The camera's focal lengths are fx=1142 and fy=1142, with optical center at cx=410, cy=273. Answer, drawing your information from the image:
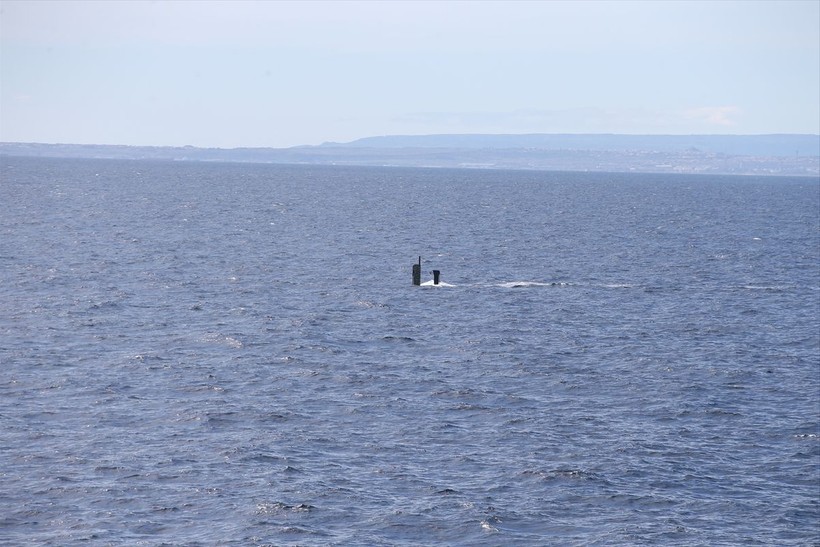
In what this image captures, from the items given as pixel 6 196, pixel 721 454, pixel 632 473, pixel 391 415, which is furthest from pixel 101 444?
pixel 6 196

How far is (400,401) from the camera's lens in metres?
44.2

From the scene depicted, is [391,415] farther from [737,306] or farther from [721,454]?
[737,306]

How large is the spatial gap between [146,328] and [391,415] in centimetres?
2003

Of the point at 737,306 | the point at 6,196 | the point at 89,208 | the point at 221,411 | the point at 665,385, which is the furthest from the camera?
the point at 6,196

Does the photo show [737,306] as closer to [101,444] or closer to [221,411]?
[221,411]

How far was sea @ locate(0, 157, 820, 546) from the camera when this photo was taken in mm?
32062

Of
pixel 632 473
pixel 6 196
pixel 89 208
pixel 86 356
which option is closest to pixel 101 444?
pixel 86 356

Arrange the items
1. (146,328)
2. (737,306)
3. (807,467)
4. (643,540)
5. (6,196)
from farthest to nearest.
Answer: (6,196), (737,306), (146,328), (807,467), (643,540)

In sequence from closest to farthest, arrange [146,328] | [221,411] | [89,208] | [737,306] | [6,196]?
1. [221,411]
2. [146,328]
3. [737,306]
4. [89,208]
5. [6,196]

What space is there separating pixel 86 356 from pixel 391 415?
1559 centimetres

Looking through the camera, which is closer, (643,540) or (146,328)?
(643,540)

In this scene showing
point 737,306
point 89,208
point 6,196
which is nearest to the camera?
point 737,306

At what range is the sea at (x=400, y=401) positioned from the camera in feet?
105

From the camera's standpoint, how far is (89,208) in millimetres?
143625
